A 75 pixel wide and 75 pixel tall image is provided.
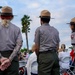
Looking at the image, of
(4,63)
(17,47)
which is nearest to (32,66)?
(17,47)

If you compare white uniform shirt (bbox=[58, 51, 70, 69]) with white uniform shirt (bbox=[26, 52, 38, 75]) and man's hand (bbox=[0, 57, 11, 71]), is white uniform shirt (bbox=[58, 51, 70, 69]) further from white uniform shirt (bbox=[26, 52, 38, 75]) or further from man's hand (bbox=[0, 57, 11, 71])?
man's hand (bbox=[0, 57, 11, 71])

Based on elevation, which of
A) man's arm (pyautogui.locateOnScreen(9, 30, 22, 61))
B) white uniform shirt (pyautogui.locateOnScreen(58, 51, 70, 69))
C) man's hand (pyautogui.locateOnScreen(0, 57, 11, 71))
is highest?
man's arm (pyautogui.locateOnScreen(9, 30, 22, 61))

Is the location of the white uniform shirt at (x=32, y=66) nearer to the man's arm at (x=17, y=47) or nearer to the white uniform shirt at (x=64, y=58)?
the white uniform shirt at (x=64, y=58)

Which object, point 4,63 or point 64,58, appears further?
point 64,58

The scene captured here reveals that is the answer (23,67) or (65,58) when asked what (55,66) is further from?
(65,58)

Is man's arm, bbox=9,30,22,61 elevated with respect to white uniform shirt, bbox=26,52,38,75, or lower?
elevated

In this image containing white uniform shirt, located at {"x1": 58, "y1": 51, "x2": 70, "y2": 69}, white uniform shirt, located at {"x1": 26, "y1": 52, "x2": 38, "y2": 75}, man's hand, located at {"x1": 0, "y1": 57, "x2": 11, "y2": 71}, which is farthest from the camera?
white uniform shirt, located at {"x1": 58, "y1": 51, "x2": 70, "y2": 69}

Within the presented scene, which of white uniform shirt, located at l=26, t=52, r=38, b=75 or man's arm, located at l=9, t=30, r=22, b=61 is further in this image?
white uniform shirt, located at l=26, t=52, r=38, b=75

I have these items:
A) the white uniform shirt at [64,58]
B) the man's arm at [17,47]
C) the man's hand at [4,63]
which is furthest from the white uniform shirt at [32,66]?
the man's hand at [4,63]

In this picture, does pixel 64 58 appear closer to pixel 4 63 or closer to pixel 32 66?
pixel 32 66

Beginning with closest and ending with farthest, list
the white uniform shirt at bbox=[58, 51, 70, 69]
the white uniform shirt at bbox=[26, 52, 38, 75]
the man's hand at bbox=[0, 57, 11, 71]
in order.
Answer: the man's hand at bbox=[0, 57, 11, 71], the white uniform shirt at bbox=[26, 52, 38, 75], the white uniform shirt at bbox=[58, 51, 70, 69]

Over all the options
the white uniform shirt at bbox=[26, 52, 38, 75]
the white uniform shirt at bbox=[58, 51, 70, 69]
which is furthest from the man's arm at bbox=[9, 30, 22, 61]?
the white uniform shirt at bbox=[58, 51, 70, 69]

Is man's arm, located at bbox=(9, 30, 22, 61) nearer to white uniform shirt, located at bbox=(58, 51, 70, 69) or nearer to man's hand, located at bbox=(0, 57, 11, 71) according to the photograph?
man's hand, located at bbox=(0, 57, 11, 71)

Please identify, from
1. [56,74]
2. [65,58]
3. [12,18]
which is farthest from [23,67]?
[12,18]
